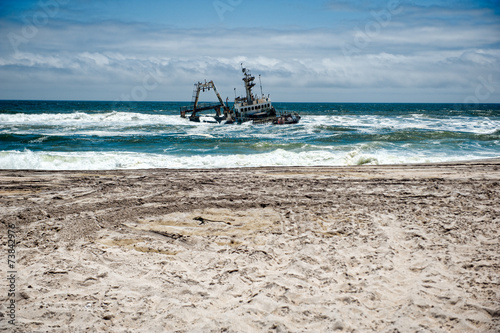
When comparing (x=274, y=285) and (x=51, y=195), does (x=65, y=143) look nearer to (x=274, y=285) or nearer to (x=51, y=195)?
(x=51, y=195)

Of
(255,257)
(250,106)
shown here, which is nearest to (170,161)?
(255,257)

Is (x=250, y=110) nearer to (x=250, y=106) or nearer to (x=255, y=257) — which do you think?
(x=250, y=106)

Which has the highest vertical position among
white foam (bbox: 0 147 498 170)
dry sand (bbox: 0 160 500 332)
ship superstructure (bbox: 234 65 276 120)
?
ship superstructure (bbox: 234 65 276 120)

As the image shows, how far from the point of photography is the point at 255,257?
180 inches

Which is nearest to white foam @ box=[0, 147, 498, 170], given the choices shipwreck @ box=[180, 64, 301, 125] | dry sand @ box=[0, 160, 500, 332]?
dry sand @ box=[0, 160, 500, 332]

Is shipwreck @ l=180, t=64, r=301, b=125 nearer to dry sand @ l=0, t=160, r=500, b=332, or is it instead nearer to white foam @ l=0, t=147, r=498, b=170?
white foam @ l=0, t=147, r=498, b=170

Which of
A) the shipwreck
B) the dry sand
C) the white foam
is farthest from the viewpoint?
the shipwreck

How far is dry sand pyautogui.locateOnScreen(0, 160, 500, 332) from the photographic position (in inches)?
135

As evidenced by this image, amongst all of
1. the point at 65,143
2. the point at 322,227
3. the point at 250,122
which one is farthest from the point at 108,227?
the point at 250,122

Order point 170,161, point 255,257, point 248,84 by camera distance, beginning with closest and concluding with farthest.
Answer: point 255,257
point 170,161
point 248,84

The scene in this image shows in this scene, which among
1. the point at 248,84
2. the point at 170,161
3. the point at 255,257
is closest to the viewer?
the point at 255,257

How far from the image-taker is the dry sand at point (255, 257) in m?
3.43

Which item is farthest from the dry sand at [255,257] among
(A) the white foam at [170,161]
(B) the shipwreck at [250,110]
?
(B) the shipwreck at [250,110]

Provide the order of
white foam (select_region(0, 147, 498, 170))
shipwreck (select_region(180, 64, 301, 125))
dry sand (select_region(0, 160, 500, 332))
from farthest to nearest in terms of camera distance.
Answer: shipwreck (select_region(180, 64, 301, 125)), white foam (select_region(0, 147, 498, 170)), dry sand (select_region(0, 160, 500, 332))
